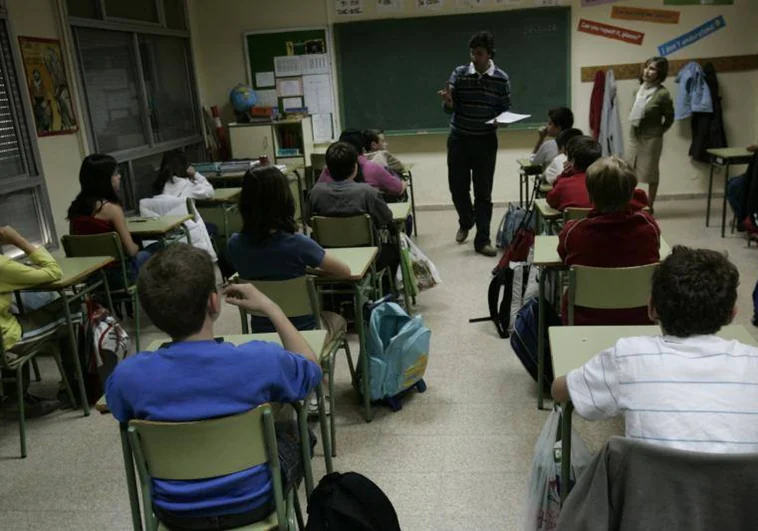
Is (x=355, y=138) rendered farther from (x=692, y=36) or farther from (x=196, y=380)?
(x=196, y=380)

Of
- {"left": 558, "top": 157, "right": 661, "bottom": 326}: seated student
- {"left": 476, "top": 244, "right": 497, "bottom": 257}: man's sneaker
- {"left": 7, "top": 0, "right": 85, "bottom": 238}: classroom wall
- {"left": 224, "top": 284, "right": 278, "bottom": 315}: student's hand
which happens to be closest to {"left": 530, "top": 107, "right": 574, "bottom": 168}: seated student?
{"left": 476, "top": 244, "right": 497, "bottom": 257}: man's sneaker

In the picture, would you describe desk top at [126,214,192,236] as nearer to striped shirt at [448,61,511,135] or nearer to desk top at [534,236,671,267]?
desk top at [534,236,671,267]

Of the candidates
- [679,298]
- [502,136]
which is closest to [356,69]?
[502,136]

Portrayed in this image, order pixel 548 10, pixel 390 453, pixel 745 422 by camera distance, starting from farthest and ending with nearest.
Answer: pixel 548 10 → pixel 390 453 → pixel 745 422

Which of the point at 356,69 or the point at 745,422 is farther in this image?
the point at 356,69

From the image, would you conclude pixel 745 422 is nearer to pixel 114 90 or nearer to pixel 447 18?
pixel 114 90

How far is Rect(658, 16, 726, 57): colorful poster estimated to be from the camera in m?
6.79

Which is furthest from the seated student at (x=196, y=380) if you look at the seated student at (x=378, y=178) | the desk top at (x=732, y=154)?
the desk top at (x=732, y=154)

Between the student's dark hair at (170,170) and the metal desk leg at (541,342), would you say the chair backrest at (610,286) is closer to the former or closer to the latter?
the metal desk leg at (541,342)

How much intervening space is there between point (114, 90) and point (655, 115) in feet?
15.8

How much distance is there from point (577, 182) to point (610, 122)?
3.63 metres

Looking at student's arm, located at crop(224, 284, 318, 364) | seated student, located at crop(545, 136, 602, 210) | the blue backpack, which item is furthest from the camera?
seated student, located at crop(545, 136, 602, 210)

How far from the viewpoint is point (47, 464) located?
112 inches

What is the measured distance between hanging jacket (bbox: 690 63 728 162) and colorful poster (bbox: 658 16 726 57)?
0.98ft
